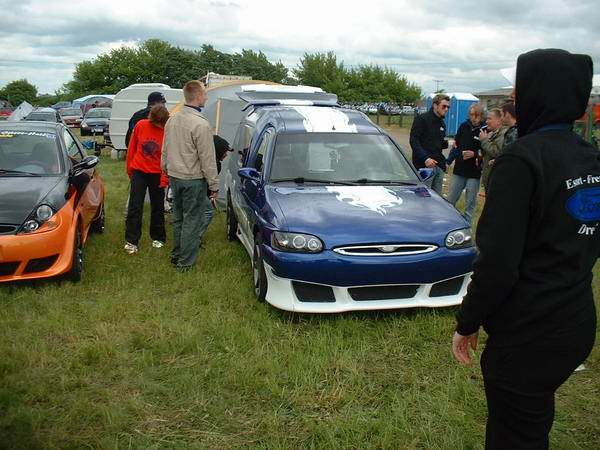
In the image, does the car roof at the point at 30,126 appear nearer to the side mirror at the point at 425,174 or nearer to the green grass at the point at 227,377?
the green grass at the point at 227,377

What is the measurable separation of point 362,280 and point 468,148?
3.98m

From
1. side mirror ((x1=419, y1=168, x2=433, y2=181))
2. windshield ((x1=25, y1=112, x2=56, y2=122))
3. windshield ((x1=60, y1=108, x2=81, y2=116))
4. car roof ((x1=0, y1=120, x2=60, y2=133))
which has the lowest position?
windshield ((x1=60, y1=108, x2=81, y2=116))

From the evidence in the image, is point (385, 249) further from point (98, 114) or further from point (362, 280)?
point (98, 114)

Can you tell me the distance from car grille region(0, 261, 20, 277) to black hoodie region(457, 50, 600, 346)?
14.4ft

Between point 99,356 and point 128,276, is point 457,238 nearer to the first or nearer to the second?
point 99,356

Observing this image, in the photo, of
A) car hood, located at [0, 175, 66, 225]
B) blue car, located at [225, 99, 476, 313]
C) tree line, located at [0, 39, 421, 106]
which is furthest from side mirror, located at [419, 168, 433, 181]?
tree line, located at [0, 39, 421, 106]

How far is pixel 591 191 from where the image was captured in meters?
1.83

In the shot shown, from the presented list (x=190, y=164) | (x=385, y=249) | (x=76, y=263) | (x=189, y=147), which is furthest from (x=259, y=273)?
(x=76, y=263)

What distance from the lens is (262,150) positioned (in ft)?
19.2

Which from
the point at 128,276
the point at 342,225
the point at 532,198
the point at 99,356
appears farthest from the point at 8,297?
the point at 532,198

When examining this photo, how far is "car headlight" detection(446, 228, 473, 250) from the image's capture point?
4.48 metres

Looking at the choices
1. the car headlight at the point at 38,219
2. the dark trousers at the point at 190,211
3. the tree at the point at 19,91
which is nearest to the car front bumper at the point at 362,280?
the dark trousers at the point at 190,211

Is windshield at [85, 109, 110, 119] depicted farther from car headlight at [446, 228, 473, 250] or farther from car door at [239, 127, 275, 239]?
car headlight at [446, 228, 473, 250]

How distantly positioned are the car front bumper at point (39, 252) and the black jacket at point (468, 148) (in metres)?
5.03
